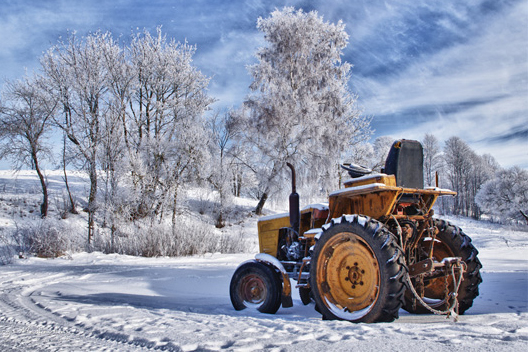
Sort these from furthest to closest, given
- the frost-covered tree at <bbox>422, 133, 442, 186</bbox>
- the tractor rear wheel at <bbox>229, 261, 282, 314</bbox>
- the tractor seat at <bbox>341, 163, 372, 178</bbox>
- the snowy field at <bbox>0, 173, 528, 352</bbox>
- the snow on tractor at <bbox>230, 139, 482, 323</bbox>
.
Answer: the frost-covered tree at <bbox>422, 133, 442, 186</bbox> → the tractor rear wheel at <bbox>229, 261, 282, 314</bbox> → the tractor seat at <bbox>341, 163, 372, 178</bbox> → the snow on tractor at <bbox>230, 139, 482, 323</bbox> → the snowy field at <bbox>0, 173, 528, 352</bbox>

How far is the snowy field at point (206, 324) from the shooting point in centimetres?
239

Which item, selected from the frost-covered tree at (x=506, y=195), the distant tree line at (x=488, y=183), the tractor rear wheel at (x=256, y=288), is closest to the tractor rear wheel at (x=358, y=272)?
the tractor rear wheel at (x=256, y=288)

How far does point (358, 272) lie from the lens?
3393 mm

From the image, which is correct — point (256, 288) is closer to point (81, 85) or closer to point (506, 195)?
point (81, 85)

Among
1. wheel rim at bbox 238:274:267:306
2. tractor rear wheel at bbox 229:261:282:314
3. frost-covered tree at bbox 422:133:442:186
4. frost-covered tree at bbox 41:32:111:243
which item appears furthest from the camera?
frost-covered tree at bbox 422:133:442:186

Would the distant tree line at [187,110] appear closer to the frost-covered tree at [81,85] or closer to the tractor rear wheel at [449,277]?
the frost-covered tree at [81,85]

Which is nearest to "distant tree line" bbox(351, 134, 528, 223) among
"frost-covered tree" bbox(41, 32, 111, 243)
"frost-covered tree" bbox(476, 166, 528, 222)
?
"frost-covered tree" bbox(476, 166, 528, 222)

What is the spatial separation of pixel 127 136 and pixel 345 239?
20800 millimetres

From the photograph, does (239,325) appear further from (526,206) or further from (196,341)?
(526,206)

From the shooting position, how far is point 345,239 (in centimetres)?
348

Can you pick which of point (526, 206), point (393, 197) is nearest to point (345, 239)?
point (393, 197)

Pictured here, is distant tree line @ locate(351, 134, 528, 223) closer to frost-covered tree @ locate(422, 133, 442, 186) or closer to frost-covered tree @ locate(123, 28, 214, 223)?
frost-covered tree @ locate(422, 133, 442, 186)

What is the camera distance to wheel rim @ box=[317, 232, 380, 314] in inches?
129

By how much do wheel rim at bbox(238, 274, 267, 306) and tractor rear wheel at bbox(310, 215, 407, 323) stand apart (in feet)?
3.39
